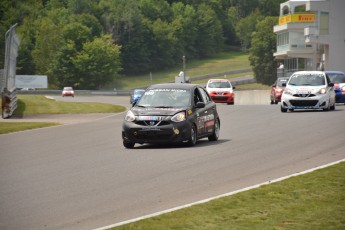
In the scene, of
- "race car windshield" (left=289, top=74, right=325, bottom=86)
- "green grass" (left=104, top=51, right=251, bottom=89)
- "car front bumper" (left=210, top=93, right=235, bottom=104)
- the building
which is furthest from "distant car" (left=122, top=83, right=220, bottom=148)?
"green grass" (left=104, top=51, right=251, bottom=89)

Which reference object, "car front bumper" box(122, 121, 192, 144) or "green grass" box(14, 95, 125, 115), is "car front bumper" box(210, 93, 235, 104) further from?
"car front bumper" box(122, 121, 192, 144)

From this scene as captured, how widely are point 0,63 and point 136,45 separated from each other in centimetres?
3737

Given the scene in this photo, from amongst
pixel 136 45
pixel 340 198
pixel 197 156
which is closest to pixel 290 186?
pixel 340 198

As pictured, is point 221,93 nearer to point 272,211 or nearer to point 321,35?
point 272,211

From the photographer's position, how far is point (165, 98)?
21.3m

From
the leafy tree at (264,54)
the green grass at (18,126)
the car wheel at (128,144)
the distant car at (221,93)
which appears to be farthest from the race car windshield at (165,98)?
the leafy tree at (264,54)

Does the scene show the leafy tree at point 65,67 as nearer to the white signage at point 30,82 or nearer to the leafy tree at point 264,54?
the white signage at point 30,82

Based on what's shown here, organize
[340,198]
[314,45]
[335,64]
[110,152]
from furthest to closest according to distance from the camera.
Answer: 1. [314,45]
2. [335,64]
3. [110,152]
4. [340,198]

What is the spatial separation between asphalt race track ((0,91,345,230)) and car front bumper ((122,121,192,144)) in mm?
302

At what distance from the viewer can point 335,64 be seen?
99.1 m

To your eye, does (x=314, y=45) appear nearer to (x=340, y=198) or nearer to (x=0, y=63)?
(x=0, y=63)

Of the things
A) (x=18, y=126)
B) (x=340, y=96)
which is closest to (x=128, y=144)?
(x=18, y=126)

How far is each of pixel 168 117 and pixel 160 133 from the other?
1.30ft

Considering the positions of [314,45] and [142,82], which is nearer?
[314,45]
